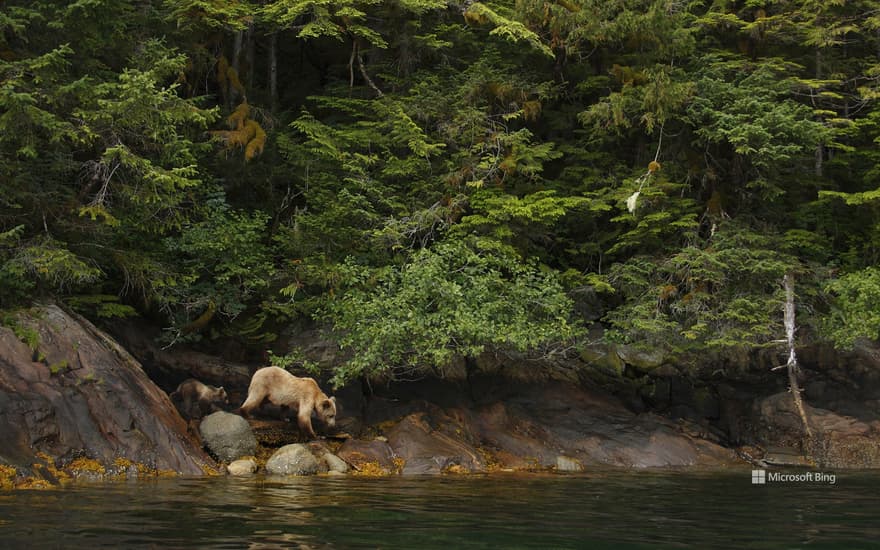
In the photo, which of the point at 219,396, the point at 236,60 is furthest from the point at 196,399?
the point at 236,60

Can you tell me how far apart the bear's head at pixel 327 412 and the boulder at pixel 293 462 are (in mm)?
1458

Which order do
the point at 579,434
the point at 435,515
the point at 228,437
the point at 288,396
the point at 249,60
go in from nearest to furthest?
the point at 435,515, the point at 228,437, the point at 288,396, the point at 579,434, the point at 249,60

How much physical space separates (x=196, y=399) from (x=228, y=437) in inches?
73.4

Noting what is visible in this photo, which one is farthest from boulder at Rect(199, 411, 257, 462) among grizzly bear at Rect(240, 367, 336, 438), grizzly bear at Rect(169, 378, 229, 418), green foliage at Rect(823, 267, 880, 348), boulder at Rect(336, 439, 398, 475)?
green foliage at Rect(823, 267, 880, 348)

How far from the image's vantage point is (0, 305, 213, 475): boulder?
1233cm

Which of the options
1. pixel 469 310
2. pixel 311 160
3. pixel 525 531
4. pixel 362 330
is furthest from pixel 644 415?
pixel 525 531

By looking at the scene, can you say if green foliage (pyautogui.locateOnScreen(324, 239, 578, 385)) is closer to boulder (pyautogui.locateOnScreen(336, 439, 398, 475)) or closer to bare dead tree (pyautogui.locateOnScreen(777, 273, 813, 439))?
boulder (pyautogui.locateOnScreen(336, 439, 398, 475))

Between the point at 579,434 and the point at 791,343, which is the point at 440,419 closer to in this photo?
the point at 579,434

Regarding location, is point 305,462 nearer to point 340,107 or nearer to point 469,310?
point 469,310

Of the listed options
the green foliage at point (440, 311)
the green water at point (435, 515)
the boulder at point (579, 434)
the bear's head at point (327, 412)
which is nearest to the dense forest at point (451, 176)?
the green foliage at point (440, 311)

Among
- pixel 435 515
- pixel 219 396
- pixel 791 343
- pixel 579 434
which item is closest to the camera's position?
pixel 435 515

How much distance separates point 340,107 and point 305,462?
10805 mm

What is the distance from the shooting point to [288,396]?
1548 centimetres

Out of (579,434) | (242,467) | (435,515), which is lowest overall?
(579,434)
